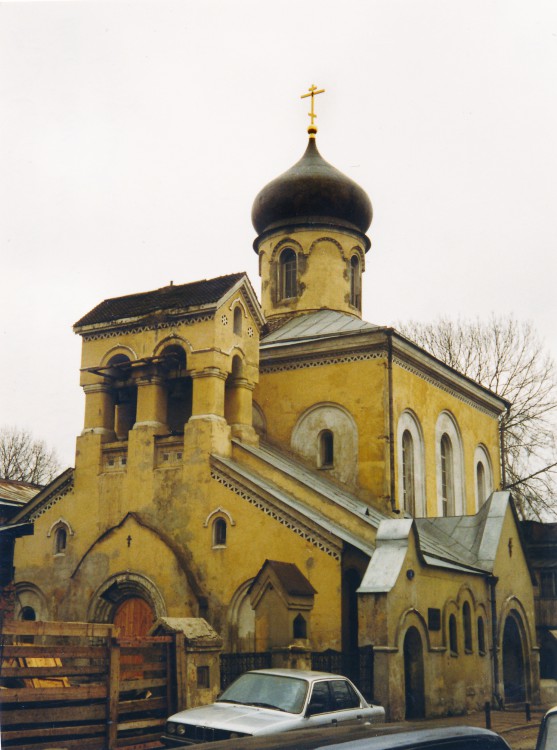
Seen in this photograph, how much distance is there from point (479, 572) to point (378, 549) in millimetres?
4632

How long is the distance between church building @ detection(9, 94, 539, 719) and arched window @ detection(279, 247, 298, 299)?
1.57 m

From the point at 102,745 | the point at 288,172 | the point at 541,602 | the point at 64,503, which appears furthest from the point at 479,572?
the point at 288,172

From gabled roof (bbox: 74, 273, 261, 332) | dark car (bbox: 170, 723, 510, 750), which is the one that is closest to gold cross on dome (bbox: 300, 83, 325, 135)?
gabled roof (bbox: 74, 273, 261, 332)

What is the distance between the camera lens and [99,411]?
23703 mm

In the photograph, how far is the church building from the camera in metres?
18.9

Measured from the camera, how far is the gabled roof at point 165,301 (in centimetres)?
2281

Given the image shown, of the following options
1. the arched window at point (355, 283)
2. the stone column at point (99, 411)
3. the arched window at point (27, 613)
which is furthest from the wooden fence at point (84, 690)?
the arched window at point (355, 283)

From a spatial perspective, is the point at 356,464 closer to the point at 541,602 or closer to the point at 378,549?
the point at 378,549

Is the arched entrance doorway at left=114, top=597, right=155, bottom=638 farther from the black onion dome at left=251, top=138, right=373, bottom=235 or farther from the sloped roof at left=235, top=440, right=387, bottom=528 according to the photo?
the black onion dome at left=251, top=138, right=373, bottom=235

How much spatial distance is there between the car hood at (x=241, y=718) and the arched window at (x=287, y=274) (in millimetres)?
18774

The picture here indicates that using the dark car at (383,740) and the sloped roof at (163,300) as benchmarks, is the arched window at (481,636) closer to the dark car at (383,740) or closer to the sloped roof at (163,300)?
the sloped roof at (163,300)

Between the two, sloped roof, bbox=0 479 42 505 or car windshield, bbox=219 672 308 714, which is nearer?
car windshield, bbox=219 672 308 714

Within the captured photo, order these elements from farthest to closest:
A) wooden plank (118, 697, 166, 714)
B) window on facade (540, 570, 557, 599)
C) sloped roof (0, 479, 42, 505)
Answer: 1. window on facade (540, 570, 557, 599)
2. sloped roof (0, 479, 42, 505)
3. wooden plank (118, 697, 166, 714)

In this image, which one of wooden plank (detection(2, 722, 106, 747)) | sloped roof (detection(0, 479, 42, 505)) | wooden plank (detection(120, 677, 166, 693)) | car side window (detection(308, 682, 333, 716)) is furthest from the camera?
sloped roof (detection(0, 479, 42, 505))
